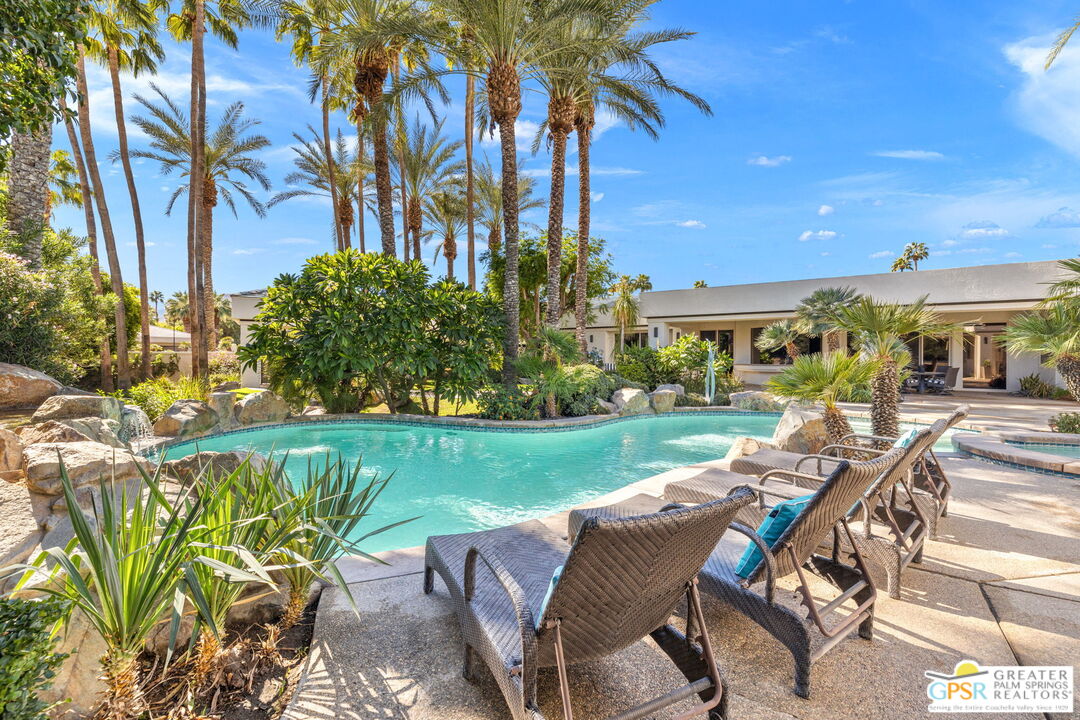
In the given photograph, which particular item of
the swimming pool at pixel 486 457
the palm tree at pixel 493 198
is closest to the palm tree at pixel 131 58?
the swimming pool at pixel 486 457

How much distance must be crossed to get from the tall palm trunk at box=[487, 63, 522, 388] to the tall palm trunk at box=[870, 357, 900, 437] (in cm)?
809

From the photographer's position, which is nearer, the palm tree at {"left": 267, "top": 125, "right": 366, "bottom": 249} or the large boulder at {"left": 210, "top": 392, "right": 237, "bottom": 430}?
the large boulder at {"left": 210, "top": 392, "right": 237, "bottom": 430}

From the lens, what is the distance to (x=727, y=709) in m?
1.79

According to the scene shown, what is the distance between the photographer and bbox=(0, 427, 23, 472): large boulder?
14.4 ft

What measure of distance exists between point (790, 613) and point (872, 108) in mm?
39967

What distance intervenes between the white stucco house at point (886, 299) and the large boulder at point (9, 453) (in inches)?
370

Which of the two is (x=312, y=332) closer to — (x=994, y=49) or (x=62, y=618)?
(x=62, y=618)

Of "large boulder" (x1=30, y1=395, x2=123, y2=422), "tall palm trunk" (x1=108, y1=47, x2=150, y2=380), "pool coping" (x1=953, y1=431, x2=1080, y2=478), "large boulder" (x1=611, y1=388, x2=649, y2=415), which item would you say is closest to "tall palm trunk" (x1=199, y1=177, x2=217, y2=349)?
"tall palm trunk" (x1=108, y1=47, x2=150, y2=380)

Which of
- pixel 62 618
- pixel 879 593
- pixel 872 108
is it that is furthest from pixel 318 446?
pixel 872 108

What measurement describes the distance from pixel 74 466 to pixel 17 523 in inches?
27.2

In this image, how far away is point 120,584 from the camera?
180 cm

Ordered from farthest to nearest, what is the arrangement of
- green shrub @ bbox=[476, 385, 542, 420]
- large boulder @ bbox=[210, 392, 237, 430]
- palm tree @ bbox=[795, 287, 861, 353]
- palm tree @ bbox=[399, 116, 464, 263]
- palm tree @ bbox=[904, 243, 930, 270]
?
palm tree @ bbox=[904, 243, 930, 270], palm tree @ bbox=[399, 116, 464, 263], palm tree @ bbox=[795, 287, 861, 353], green shrub @ bbox=[476, 385, 542, 420], large boulder @ bbox=[210, 392, 237, 430]

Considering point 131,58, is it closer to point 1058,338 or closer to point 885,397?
point 885,397

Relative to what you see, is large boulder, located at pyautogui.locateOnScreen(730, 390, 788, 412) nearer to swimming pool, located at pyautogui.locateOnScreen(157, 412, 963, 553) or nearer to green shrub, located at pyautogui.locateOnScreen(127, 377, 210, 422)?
swimming pool, located at pyautogui.locateOnScreen(157, 412, 963, 553)
